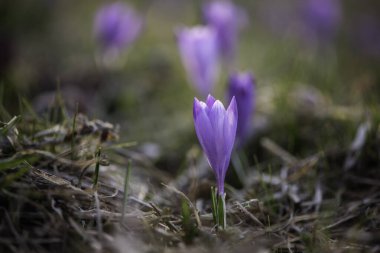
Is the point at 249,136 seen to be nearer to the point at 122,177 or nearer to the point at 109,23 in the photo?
the point at 122,177

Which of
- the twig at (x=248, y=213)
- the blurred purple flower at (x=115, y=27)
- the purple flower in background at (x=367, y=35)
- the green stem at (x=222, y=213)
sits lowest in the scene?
the twig at (x=248, y=213)

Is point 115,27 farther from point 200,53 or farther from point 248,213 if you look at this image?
point 248,213

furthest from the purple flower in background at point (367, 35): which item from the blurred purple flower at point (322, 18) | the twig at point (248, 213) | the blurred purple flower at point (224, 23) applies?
the twig at point (248, 213)

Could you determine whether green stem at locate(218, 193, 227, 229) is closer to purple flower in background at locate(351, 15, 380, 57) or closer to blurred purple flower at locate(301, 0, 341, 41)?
blurred purple flower at locate(301, 0, 341, 41)

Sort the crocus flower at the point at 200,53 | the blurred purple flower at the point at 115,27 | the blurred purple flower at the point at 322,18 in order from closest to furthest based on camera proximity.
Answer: the crocus flower at the point at 200,53 < the blurred purple flower at the point at 115,27 < the blurred purple flower at the point at 322,18

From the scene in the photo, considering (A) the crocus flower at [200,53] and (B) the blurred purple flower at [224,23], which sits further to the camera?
(B) the blurred purple flower at [224,23]

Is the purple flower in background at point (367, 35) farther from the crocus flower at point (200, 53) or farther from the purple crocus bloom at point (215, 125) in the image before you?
the purple crocus bloom at point (215, 125)

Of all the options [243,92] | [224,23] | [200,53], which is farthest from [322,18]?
[243,92]

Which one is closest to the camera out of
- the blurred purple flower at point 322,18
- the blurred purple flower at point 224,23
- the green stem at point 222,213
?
the green stem at point 222,213
